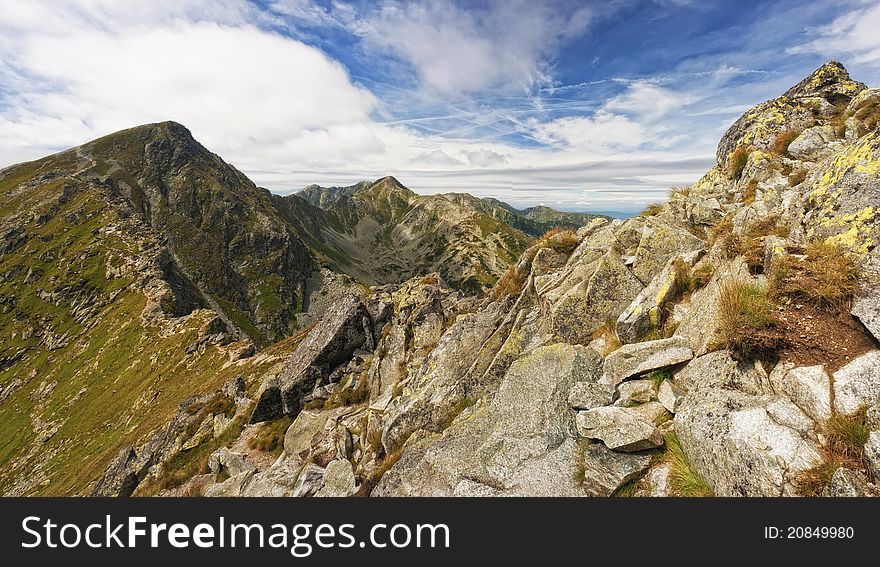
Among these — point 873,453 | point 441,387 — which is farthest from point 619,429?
point 441,387

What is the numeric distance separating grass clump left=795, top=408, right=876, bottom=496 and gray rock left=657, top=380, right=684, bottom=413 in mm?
2793

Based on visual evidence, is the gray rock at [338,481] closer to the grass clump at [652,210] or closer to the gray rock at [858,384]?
the gray rock at [858,384]

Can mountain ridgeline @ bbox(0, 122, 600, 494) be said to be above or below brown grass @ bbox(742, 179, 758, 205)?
below

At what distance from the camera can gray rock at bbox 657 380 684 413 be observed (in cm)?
908

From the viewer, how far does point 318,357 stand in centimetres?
2972

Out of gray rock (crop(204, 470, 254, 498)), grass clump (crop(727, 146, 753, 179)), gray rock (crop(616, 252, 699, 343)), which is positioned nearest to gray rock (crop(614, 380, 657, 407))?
gray rock (crop(616, 252, 699, 343))

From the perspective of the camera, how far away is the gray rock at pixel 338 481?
15781 millimetres

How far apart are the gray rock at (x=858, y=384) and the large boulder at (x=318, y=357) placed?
28007 mm

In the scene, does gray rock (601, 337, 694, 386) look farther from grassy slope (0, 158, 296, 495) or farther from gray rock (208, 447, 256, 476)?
grassy slope (0, 158, 296, 495)

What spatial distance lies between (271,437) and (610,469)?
24.7 meters

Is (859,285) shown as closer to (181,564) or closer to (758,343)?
(758,343)

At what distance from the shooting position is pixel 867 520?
6.06 m

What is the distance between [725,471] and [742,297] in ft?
14.3

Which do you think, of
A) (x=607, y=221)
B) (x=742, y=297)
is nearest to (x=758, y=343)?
(x=742, y=297)
